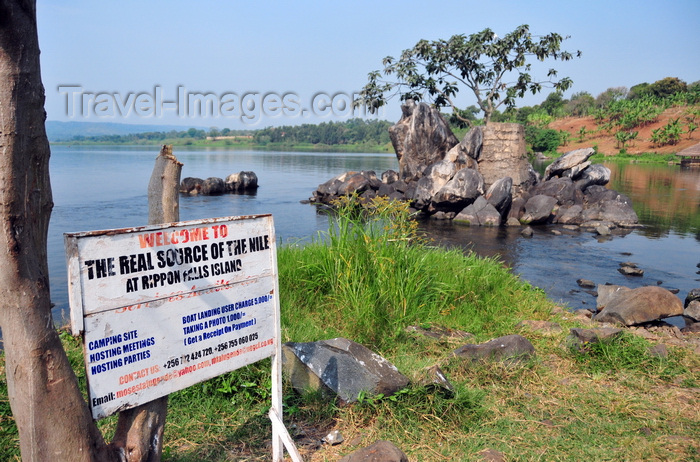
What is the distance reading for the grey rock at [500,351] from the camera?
4480 mm

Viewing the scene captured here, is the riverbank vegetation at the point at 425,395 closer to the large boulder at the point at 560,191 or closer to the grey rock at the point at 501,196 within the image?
the grey rock at the point at 501,196

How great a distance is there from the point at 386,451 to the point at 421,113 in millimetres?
24872

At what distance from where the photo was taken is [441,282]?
6480mm

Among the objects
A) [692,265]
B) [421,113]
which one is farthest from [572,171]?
[692,265]

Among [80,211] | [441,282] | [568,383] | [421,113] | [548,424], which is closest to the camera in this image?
[548,424]

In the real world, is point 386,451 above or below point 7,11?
below

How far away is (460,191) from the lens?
2027 cm

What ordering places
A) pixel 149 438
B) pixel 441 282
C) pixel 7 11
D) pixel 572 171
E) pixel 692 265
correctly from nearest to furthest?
1. pixel 7 11
2. pixel 149 438
3. pixel 441 282
4. pixel 692 265
5. pixel 572 171

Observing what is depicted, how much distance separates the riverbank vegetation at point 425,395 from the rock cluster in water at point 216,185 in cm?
2372

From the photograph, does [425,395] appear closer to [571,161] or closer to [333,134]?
[571,161]

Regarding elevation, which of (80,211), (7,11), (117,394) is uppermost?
(7,11)

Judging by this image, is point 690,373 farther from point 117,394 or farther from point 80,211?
point 80,211

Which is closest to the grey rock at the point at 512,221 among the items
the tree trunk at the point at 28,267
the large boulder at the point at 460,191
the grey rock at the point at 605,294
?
the large boulder at the point at 460,191

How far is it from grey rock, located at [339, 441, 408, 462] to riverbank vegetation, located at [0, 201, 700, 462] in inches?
15.2
